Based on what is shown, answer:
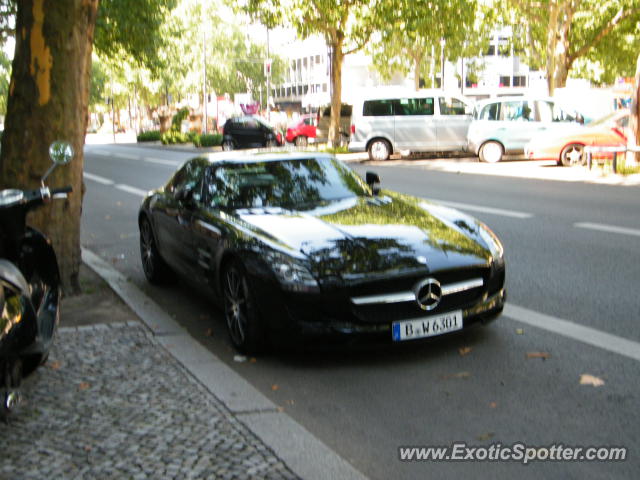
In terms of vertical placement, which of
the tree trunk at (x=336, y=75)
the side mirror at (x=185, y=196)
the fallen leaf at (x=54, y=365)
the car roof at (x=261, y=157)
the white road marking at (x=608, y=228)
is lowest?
the fallen leaf at (x=54, y=365)

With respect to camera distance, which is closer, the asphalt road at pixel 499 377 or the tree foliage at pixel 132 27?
the asphalt road at pixel 499 377

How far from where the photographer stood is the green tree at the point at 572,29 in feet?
112

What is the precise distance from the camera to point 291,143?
4506cm

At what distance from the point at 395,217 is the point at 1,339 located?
122 inches

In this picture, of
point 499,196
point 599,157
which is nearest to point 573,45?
point 599,157

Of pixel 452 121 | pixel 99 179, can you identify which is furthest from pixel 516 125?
pixel 99 179

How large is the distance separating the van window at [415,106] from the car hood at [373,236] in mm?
20678

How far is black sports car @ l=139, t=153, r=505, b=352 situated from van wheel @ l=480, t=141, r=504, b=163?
17.9m

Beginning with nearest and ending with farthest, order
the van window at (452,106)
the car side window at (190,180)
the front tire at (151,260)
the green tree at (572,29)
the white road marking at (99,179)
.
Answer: the car side window at (190,180) → the front tire at (151,260) → the white road marking at (99,179) → the van window at (452,106) → the green tree at (572,29)

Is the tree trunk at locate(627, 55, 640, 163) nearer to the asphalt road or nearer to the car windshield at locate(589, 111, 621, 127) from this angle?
the car windshield at locate(589, 111, 621, 127)

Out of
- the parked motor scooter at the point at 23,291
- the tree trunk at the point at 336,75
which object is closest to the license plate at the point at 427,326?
the parked motor scooter at the point at 23,291

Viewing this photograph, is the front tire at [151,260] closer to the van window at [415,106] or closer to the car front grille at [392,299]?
the car front grille at [392,299]

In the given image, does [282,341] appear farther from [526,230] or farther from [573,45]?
[573,45]

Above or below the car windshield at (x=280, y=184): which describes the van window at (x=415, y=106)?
→ above
